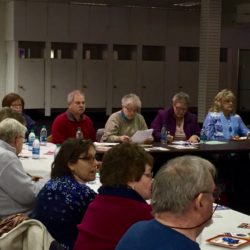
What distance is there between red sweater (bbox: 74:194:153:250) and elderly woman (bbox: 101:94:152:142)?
4.33 meters

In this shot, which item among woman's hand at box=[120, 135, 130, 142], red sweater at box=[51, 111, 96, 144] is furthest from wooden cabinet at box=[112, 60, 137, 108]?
woman's hand at box=[120, 135, 130, 142]

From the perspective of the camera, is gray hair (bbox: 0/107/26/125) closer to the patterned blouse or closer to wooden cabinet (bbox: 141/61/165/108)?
the patterned blouse

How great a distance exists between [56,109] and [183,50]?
4.10 metres

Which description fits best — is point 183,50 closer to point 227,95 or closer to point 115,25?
point 115,25


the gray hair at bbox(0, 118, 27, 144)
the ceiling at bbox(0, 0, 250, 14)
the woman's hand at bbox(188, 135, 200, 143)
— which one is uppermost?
the ceiling at bbox(0, 0, 250, 14)

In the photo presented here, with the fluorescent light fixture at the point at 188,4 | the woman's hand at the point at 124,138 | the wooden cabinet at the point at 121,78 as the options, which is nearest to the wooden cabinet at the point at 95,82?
the wooden cabinet at the point at 121,78

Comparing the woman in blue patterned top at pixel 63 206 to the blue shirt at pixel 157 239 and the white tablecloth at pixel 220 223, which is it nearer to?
the white tablecloth at pixel 220 223

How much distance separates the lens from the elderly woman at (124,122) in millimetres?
7164

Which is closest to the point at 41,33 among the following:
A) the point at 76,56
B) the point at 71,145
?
the point at 76,56

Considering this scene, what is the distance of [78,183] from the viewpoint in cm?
335

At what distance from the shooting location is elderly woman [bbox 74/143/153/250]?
272cm

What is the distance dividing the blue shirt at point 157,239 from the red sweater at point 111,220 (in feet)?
2.10

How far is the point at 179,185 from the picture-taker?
203cm

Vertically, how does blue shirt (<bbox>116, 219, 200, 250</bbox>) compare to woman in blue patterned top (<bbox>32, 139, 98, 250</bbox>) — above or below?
above
